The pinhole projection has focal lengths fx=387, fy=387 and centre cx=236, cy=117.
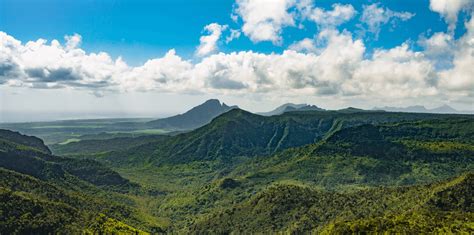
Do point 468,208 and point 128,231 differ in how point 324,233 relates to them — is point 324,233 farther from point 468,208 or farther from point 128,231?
point 128,231

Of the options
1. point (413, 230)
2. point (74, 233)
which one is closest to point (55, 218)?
point (74, 233)

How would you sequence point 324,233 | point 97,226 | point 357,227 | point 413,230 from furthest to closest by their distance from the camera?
point 97,226, point 324,233, point 357,227, point 413,230

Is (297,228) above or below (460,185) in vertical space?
below

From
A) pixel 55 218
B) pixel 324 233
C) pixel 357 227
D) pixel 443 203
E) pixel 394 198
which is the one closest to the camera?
pixel 357 227

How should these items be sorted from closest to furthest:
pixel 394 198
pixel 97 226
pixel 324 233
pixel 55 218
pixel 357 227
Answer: pixel 357 227 < pixel 324 233 < pixel 55 218 < pixel 97 226 < pixel 394 198

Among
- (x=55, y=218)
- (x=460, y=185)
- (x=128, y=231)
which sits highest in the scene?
(x=460, y=185)

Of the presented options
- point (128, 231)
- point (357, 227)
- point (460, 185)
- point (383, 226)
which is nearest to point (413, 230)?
point (383, 226)

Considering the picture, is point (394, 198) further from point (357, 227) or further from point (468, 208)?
point (357, 227)

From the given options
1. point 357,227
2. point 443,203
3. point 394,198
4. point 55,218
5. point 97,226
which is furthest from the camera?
point 394,198

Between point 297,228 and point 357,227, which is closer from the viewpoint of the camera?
point 357,227
